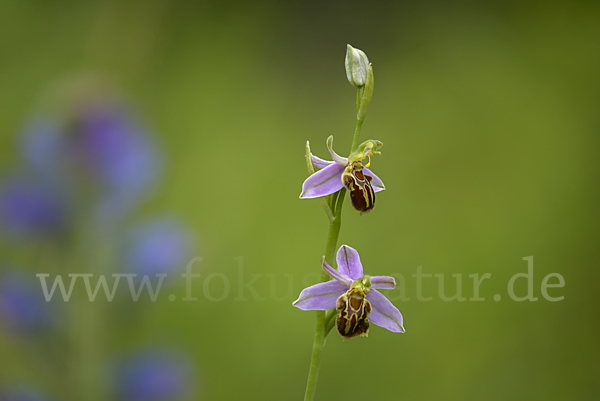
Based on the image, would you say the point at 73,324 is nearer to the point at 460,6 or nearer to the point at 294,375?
the point at 294,375

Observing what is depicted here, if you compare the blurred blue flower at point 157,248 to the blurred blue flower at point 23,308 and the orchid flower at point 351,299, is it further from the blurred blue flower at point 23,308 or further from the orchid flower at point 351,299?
the orchid flower at point 351,299

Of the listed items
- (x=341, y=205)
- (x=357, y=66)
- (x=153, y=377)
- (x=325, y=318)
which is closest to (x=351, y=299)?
(x=325, y=318)

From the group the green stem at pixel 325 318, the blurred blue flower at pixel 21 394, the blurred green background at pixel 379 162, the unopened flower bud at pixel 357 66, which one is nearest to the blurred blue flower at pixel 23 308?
the blurred blue flower at pixel 21 394

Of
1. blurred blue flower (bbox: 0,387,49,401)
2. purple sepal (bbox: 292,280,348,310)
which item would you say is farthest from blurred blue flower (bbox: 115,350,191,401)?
purple sepal (bbox: 292,280,348,310)

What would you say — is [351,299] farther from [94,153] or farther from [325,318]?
[94,153]

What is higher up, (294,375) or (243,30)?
(243,30)

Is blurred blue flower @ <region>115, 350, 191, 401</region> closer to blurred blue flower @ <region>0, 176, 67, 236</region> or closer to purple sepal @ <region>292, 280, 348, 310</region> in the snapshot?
blurred blue flower @ <region>0, 176, 67, 236</region>

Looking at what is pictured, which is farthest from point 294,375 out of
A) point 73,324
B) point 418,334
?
point 73,324
